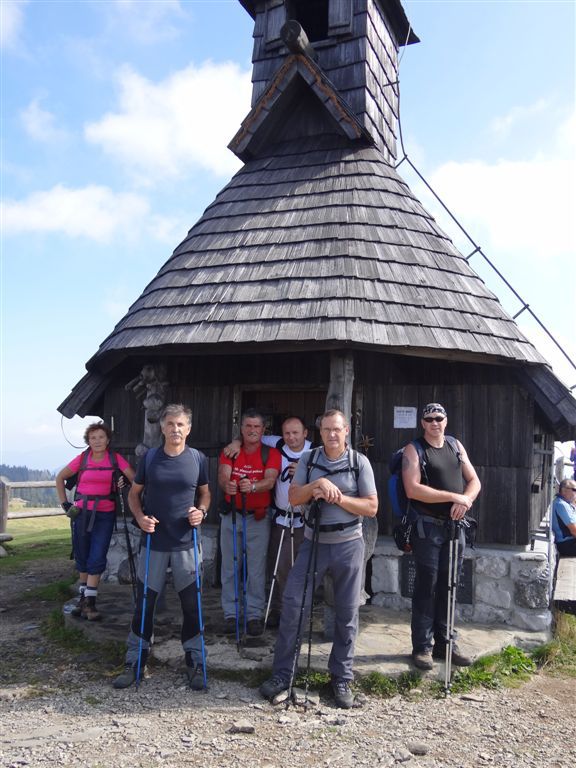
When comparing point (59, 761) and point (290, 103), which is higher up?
point (290, 103)

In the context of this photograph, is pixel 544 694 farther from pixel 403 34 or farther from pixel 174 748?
pixel 403 34

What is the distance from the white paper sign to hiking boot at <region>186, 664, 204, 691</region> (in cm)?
302

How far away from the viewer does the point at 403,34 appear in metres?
10.0

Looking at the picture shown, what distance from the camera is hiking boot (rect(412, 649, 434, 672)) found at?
4.43 m

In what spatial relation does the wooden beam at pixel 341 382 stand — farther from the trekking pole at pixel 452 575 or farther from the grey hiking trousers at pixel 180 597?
the grey hiking trousers at pixel 180 597

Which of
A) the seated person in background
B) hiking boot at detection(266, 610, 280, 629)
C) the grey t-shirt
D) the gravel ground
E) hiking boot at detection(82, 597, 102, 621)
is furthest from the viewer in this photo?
the seated person in background

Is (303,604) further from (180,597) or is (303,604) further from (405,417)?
(405,417)

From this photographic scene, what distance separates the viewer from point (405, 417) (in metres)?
6.31

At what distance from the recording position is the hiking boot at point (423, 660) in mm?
4426

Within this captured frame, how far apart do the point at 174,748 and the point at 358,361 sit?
13.2 feet

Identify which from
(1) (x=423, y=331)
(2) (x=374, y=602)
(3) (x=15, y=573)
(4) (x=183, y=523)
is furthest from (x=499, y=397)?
(3) (x=15, y=573)

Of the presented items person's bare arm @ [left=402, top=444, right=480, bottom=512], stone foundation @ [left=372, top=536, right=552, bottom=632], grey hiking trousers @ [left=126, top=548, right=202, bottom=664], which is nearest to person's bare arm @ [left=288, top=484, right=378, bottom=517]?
person's bare arm @ [left=402, top=444, right=480, bottom=512]

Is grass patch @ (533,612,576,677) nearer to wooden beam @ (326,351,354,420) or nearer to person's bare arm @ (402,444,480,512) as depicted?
person's bare arm @ (402,444,480,512)

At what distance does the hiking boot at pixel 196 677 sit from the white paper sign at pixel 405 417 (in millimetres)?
3022
